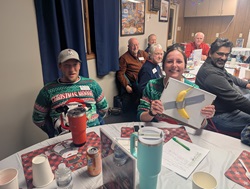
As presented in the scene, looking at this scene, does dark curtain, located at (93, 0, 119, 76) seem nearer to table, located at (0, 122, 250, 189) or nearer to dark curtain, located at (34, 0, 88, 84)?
dark curtain, located at (34, 0, 88, 84)

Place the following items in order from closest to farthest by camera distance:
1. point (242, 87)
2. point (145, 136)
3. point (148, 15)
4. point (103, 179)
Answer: point (145, 136), point (103, 179), point (242, 87), point (148, 15)

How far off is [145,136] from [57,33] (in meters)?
1.56

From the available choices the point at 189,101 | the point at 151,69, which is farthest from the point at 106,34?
the point at 189,101

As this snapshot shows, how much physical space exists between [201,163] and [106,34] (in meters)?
2.04

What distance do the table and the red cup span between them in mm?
129

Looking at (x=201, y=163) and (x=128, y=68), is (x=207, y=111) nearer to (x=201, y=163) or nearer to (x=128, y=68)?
(x=201, y=163)

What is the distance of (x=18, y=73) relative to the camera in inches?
64.4

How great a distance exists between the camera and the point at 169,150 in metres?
0.94

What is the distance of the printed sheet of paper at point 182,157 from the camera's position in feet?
2.72

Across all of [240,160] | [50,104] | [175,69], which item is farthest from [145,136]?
[50,104]

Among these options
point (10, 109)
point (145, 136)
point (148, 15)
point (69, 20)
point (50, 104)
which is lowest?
point (10, 109)

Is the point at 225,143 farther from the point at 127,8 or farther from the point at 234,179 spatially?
the point at 127,8

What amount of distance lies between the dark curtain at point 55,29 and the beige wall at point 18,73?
6 centimetres

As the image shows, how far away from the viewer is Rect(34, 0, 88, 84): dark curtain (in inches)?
67.6
